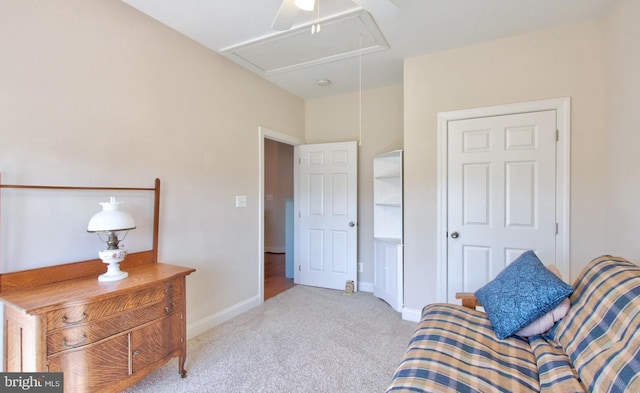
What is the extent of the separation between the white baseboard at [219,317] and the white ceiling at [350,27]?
2576 millimetres

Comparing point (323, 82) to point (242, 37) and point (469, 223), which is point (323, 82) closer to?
point (242, 37)

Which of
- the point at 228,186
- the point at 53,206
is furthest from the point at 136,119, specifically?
the point at 228,186

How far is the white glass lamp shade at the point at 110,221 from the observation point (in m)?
1.72

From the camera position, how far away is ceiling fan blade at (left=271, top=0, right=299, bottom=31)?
5.28 feet

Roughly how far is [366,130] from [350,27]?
1.70m

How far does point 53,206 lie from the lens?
71.4 inches

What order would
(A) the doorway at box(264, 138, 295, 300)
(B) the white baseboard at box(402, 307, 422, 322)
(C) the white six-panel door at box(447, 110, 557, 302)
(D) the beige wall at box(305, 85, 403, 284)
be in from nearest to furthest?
(C) the white six-panel door at box(447, 110, 557, 302), (B) the white baseboard at box(402, 307, 422, 322), (D) the beige wall at box(305, 85, 403, 284), (A) the doorway at box(264, 138, 295, 300)

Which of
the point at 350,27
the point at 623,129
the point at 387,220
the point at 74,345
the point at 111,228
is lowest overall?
the point at 74,345

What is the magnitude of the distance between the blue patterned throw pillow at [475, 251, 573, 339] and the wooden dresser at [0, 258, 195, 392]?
2.01 m

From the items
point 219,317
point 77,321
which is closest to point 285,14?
point 77,321

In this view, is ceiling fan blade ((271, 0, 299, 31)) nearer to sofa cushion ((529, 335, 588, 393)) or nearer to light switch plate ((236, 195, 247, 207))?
light switch plate ((236, 195, 247, 207))

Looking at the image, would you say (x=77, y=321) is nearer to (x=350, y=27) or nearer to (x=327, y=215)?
(x=350, y=27)

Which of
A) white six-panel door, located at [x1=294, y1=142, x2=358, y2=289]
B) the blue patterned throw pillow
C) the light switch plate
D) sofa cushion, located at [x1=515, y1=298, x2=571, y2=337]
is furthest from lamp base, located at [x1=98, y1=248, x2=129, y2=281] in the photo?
white six-panel door, located at [x1=294, y1=142, x2=358, y2=289]

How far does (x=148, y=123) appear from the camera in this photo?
7.69 ft
